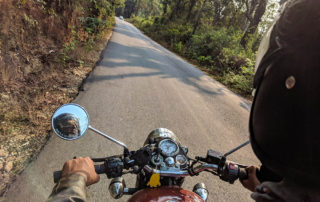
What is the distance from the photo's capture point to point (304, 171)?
2.03 feet

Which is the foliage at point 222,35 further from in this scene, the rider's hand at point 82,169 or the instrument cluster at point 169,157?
the rider's hand at point 82,169

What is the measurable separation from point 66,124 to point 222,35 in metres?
14.3

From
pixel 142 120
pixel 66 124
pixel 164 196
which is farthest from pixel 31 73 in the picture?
pixel 164 196

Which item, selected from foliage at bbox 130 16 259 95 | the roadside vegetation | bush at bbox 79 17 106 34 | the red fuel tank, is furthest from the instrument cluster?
foliage at bbox 130 16 259 95

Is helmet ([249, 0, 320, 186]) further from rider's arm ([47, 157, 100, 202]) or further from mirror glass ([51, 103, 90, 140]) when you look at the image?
mirror glass ([51, 103, 90, 140])

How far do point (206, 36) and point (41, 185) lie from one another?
1491 cm

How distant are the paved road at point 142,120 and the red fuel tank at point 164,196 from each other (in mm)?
1386

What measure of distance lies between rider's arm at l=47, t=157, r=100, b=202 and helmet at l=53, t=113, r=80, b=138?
169 mm

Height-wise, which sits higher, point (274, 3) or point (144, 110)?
point (274, 3)

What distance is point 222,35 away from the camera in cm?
1384

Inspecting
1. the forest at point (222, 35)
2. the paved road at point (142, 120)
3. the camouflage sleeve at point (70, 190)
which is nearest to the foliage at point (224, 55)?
the forest at point (222, 35)

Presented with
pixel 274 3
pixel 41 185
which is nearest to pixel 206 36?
pixel 274 3

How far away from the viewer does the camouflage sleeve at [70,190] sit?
96 cm

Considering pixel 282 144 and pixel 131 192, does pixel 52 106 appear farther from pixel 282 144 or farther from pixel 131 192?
pixel 282 144
